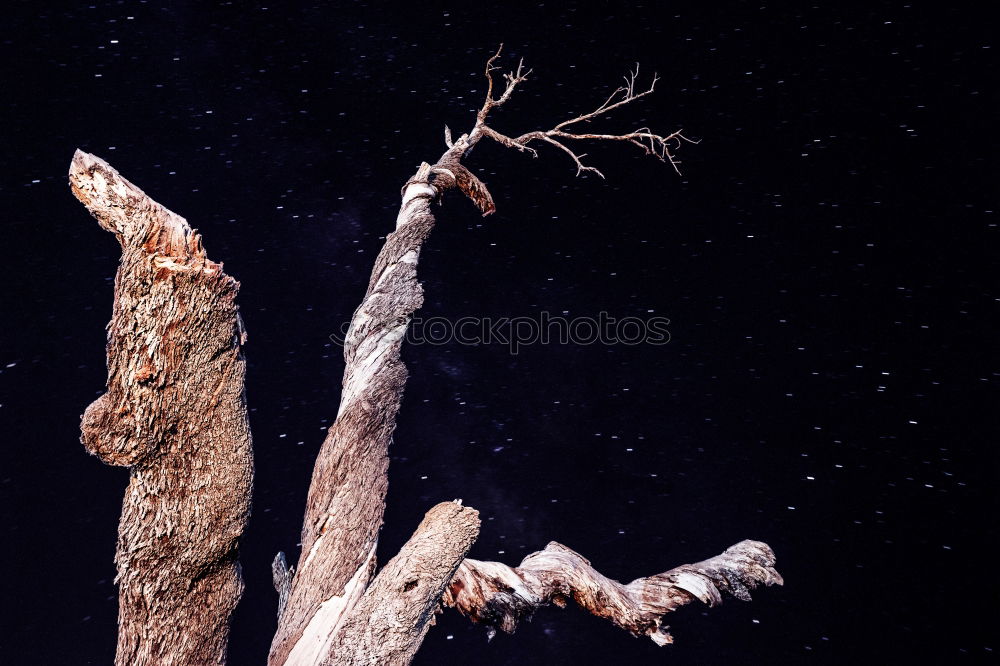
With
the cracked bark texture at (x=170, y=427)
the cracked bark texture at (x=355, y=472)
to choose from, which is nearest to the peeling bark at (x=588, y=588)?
the cracked bark texture at (x=355, y=472)

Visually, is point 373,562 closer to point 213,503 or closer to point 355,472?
point 355,472

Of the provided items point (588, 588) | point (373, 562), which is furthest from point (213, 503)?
point (588, 588)

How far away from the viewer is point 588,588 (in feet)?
5.50

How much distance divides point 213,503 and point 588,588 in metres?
0.97

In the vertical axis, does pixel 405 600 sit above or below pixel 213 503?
below

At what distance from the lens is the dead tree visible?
1.05 m

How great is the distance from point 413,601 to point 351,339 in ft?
2.38

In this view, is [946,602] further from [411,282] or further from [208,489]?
[208,489]

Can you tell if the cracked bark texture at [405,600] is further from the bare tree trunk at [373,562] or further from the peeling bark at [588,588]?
the peeling bark at [588,588]

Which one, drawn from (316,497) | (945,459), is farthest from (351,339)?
(945,459)

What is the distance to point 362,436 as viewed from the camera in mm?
1605

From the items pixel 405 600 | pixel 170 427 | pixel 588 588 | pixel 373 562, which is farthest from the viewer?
pixel 588 588

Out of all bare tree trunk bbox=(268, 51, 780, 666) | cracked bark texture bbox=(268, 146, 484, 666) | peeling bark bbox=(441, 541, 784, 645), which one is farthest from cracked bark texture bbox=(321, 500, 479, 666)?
peeling bark bbox=(441, 541, 784, 645)

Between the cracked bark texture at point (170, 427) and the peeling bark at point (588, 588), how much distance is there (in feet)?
2.03
